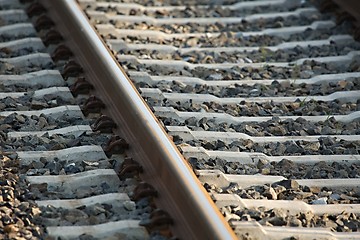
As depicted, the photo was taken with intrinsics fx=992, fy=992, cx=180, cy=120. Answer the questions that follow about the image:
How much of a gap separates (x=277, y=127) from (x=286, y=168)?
50cm

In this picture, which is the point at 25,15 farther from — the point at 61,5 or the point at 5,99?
the point at 5,99

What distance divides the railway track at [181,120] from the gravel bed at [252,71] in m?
0.01

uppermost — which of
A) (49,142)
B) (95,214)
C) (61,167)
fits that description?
(49,142)

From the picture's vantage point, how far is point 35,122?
17.4ft

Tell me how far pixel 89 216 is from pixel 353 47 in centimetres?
307

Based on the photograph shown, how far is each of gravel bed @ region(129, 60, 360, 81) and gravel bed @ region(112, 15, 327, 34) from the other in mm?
785

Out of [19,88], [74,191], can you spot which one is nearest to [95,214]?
[74,191]

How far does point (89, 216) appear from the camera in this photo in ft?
14.2

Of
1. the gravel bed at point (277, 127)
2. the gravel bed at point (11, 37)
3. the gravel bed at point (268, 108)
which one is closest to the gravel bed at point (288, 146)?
the gravel bed at point (277, 127)

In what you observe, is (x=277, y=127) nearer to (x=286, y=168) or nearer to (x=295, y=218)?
(x=286, y=168)

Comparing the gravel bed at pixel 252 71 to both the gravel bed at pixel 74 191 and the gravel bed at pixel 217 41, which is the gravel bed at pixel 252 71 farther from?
the gravel bed at pixel 74 191

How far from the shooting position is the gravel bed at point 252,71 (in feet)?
20.4

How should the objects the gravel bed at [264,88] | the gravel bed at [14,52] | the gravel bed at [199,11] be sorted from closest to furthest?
the gravel bed at [264,88], the gravel bed at [14,52], the gravel bed at [199,11]

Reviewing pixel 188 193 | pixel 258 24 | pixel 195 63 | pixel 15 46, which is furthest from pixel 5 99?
pixel 258 24
